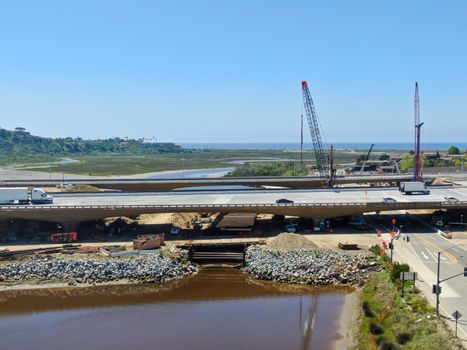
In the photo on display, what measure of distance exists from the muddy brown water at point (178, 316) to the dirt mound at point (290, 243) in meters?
6.13

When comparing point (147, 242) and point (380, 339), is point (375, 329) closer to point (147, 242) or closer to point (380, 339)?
point (380, 339)

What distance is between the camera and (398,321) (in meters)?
29.4

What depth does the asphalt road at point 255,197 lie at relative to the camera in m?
64.3

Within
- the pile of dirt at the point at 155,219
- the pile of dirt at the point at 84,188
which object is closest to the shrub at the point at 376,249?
the pile of dirt at the point at 155,219

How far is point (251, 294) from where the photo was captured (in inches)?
1610

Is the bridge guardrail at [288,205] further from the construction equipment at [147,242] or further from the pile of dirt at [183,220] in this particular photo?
the construction equipment at [147,242]

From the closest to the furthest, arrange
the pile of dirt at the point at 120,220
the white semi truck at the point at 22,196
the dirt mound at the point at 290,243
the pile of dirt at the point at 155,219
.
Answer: the dirt mound at the point at 290,243
the white semi truck at the point at 22,196
the pile of dirt at the point at 120,220
the pile of dirt at the point at 155,219

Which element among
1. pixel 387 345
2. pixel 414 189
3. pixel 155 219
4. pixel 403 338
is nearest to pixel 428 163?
pixel 414 189

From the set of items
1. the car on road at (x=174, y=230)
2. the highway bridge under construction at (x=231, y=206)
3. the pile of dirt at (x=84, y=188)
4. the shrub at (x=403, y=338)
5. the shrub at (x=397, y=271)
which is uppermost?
the highway bridge under construction at (x=231, y=206)

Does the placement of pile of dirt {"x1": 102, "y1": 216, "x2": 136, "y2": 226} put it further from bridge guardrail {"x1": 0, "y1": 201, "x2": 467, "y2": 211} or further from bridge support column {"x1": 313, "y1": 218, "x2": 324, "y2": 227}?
bridge support column {"x1": 313, "y1": 218, "x2": 324, "y2": 227}

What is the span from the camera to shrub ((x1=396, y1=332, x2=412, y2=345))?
26.8m

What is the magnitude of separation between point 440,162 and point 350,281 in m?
125

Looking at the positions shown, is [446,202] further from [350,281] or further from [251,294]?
[251,294]

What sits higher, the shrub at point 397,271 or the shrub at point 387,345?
the shrub at point 397,271
